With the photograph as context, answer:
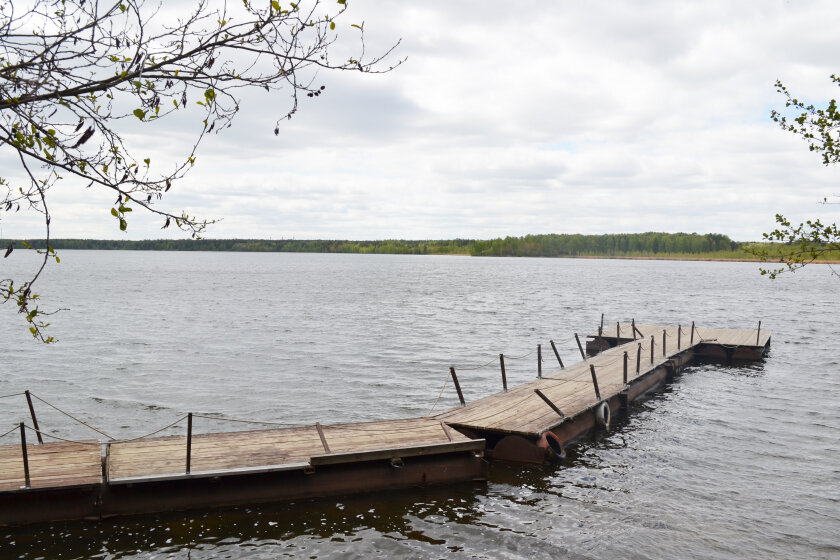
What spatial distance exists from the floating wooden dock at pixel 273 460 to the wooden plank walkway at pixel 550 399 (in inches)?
2.2

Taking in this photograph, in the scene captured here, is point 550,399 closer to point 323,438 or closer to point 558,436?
point 558,436

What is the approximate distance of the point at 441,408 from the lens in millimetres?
21547

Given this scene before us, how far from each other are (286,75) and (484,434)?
38.5ft

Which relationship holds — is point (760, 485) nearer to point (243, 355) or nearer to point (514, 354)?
point (514, 354)

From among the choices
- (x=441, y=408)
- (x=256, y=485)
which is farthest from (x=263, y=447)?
(x=441, y=408)

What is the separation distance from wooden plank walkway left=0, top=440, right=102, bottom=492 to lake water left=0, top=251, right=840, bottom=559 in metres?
0.80

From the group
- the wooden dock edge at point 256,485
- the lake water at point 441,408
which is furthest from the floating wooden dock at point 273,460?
the lake water at point 441,408

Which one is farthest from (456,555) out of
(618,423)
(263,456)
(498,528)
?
(618,423)

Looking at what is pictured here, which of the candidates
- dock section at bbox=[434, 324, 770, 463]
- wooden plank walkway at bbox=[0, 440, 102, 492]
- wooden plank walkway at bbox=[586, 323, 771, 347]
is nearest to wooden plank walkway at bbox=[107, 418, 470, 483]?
wooden plank walkway at bbox=[0, 440, 102, 492]

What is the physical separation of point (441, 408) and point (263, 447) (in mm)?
9459

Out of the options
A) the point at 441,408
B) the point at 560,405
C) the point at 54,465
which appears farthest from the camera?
the point at 441,408

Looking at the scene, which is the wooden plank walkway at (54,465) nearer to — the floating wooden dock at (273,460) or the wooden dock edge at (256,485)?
the floating wooden dock at (273,460)

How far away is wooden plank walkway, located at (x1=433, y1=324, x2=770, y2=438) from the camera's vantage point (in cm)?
1559

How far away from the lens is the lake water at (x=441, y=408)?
11078 mm
